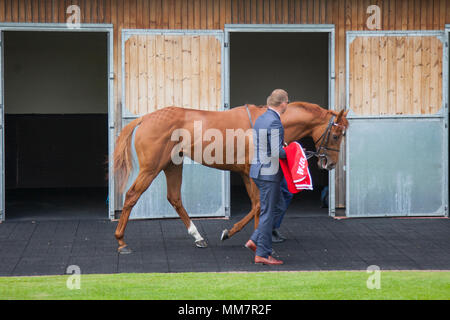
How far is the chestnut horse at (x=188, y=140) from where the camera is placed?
8578 mm

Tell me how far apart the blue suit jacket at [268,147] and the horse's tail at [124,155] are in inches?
70.2

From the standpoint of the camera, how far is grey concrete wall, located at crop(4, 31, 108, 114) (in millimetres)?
15172

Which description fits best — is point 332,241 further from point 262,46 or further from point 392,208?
point 262,46

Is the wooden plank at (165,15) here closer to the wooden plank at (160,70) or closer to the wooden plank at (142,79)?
the wooden plank at (160,70)

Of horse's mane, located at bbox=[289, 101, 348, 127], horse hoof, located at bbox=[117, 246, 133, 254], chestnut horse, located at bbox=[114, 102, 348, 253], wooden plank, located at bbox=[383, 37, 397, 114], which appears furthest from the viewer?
wooden plank, located at bbox=[383, 37, 397, 114]

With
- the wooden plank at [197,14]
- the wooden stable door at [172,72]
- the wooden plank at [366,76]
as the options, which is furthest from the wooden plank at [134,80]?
the wooden plank at [366,76]

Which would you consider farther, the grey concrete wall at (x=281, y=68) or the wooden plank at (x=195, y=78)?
the grey concrete wall at (x=281, y=68)

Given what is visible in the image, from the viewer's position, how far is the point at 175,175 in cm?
→ 897

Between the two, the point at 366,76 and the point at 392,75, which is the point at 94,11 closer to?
the point at 366,76

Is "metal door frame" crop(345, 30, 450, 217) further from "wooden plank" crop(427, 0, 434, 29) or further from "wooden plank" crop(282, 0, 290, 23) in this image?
"wooden plank" crop(282, 0, 290, 23)

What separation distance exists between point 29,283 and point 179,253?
2.16m

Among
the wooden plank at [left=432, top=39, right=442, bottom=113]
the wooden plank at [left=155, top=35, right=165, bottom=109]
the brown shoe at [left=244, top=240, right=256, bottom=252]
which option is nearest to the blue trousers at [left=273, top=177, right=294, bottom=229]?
the brown shoe at [left=244, top=240, right=256, bottom=252]

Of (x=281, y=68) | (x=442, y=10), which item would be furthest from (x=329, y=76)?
(x=281, y=68)
